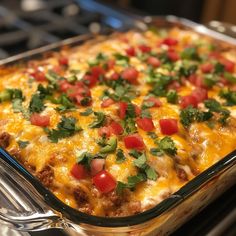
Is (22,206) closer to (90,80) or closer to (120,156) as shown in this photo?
(120,156)

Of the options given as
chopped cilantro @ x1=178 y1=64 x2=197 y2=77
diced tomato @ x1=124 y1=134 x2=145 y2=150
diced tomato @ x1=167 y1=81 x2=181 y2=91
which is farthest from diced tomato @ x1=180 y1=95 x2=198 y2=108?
diced tomato @ x1=124 y1=134 x2=145 y2=150

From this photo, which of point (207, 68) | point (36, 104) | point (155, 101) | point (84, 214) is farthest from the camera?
point (207, 68)

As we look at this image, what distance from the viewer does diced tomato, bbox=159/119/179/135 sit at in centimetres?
138

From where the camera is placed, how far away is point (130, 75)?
173 cm

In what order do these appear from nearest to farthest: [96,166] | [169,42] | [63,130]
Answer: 1. [96,166]
2. [63,130]
3. [169,42]

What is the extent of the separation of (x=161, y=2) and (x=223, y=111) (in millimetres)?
2060

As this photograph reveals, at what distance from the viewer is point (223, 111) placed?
1545 millimetres

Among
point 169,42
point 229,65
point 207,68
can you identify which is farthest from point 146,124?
point 169,42

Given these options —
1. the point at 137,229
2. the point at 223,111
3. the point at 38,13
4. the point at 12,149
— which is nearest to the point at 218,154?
the point at 223,111

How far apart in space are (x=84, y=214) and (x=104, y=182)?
0.19 meters

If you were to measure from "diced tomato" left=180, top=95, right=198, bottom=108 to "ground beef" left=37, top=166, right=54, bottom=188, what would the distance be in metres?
0.59

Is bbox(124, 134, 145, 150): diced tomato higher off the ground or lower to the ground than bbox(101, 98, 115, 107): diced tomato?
higher

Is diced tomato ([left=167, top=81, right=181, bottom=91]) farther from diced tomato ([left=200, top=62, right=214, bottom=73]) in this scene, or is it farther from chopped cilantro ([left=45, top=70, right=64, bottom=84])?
chopped cilantro ([left=45, top=70, right=64, bottom=84])

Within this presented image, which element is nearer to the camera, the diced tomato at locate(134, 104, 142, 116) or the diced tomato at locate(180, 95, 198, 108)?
the diced tomato at locate(134, 104, 142, 116)
